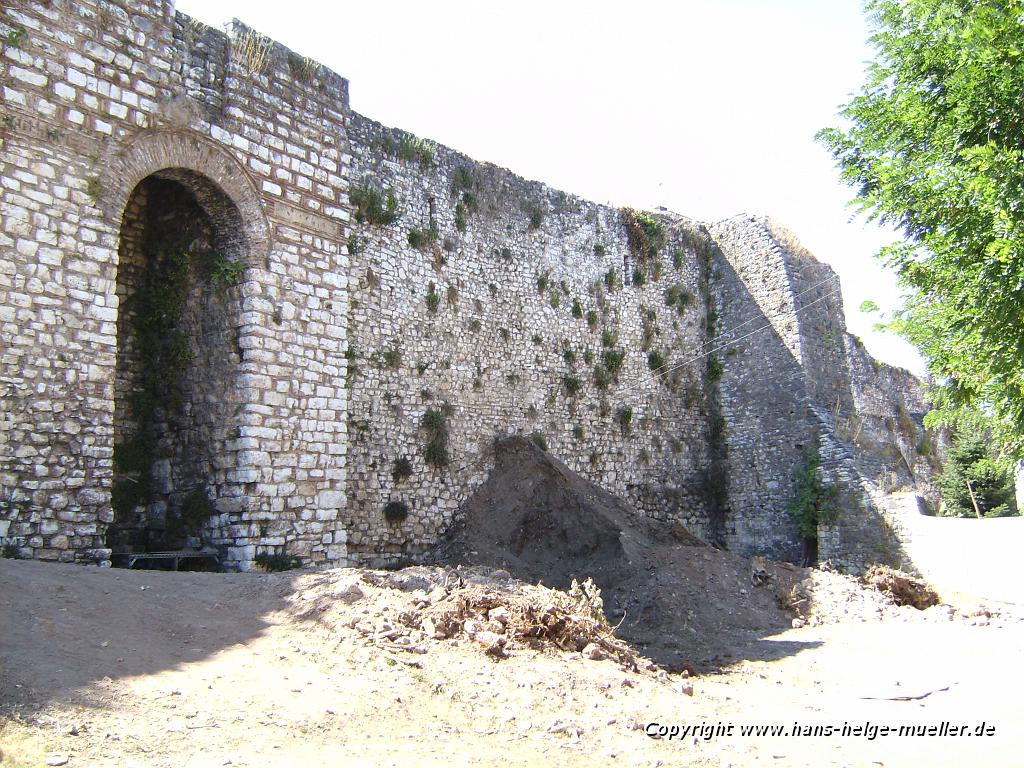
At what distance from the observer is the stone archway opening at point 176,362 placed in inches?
417

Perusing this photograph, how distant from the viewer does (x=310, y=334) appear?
37.2 feet

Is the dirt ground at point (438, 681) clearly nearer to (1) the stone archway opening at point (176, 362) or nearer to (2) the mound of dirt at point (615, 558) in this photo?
(2) the mound of dirt at point (615, 558)

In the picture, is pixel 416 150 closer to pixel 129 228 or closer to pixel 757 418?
pixel 129 228

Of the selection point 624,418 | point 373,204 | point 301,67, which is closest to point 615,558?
point 624,418

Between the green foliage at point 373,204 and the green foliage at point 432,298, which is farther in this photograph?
the green foliage at point 432,298

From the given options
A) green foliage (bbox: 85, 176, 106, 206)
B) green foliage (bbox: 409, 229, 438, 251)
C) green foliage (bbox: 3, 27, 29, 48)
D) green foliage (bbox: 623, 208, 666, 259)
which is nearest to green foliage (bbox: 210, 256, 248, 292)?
green foliage (bbox: 85, 176, 106, 206)

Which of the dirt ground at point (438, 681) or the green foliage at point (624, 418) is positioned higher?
the green foliage at point (624, 418)

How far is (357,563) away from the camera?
13.4 metres

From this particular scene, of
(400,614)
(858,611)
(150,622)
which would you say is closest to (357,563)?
(400,614)

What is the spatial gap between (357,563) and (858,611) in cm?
870

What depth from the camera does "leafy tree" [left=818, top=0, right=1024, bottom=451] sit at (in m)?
9.57

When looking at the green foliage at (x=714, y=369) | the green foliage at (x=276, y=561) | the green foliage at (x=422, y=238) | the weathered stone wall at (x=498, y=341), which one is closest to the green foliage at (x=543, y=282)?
the weathered stone wall at (x=498, y=341)

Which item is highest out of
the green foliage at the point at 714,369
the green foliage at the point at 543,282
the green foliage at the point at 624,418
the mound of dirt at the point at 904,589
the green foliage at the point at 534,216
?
the green foliage at the point at 534,216

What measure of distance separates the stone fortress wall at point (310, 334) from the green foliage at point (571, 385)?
7 cm
